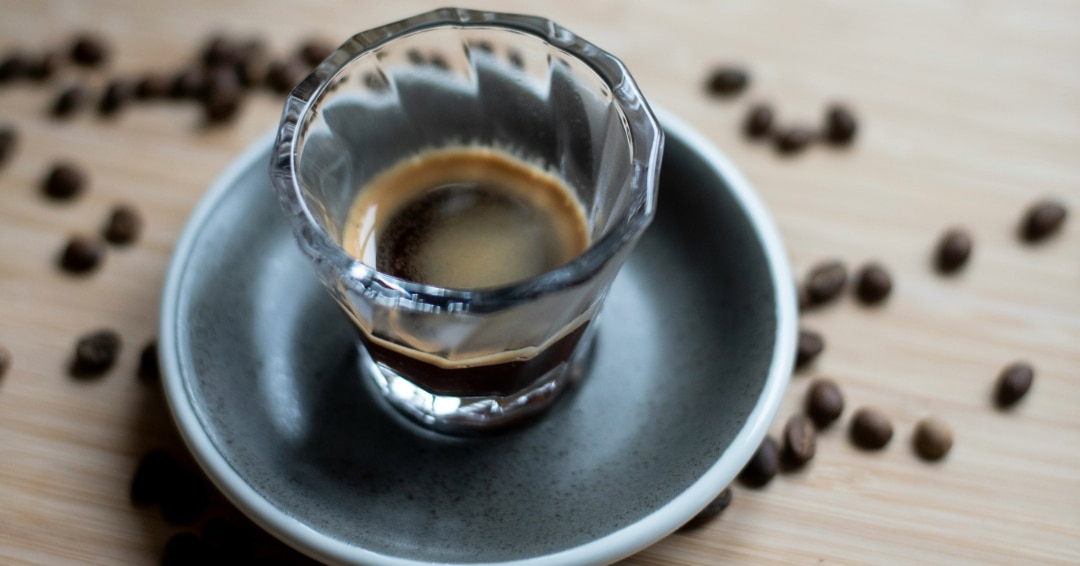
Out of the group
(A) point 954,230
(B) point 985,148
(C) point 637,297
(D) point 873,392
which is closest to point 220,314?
(C) point 637,297

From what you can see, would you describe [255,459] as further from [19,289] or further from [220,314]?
[19,289]

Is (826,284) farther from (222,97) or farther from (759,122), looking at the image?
(222,97)

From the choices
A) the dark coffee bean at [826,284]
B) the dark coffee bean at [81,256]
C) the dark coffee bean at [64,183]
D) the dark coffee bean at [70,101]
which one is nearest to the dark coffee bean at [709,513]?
the dark coffee bean at [826,284]

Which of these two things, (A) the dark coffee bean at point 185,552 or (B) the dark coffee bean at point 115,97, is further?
(B) the dark coffee bean at point 115,97

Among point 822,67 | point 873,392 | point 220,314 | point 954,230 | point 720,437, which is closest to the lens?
point 720,437

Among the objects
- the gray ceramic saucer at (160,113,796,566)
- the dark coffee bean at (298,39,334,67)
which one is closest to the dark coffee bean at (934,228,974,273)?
the gray ceramic saucer at (160,113,796,566)

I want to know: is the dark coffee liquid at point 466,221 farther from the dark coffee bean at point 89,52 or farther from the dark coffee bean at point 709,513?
the dark coffee bean at point 89,52

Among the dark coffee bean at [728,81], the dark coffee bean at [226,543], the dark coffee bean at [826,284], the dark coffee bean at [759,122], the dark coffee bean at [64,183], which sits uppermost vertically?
the dark coffee bean at [728,81]

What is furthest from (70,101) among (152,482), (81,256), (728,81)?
(728,81)
